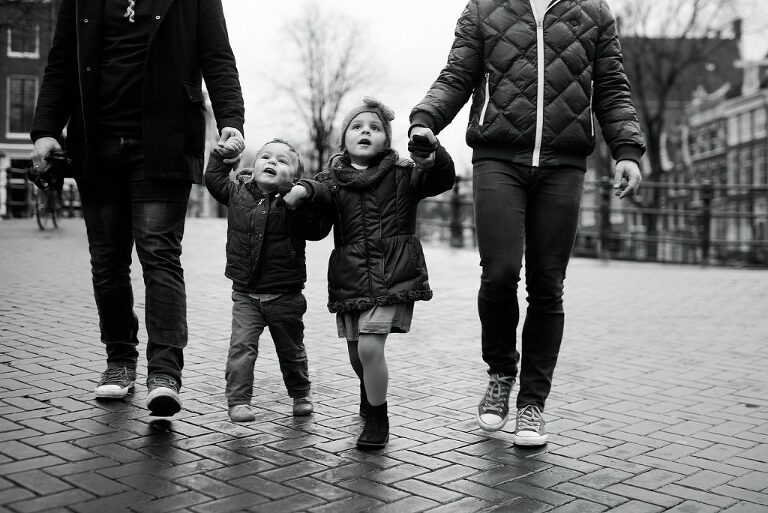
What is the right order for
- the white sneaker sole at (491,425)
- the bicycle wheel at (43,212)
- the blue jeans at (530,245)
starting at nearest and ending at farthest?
the blue jeans at (530,245) → the white sneaker sole at (491,425) → the bicycle wheel at (43,212)

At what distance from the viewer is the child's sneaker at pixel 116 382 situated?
3826mm

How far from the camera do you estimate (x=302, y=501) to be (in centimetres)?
269

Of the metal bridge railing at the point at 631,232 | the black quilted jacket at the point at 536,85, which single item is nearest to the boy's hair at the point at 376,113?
the black quilted jacket at the point at 536,85

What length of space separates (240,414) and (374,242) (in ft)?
2.80

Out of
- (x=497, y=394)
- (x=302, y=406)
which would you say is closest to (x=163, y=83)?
(x=302, y=406)

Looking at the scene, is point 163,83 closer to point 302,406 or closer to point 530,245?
point 302,406

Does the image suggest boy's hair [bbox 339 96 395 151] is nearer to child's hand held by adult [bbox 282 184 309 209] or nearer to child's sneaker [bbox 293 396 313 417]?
child's hand held by adult [bbox 282 184 309 209]

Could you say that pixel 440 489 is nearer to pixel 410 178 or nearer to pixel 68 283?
pixel 410 178

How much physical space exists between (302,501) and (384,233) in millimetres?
1071

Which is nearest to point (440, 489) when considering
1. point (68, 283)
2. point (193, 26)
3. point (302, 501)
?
point (302, 501)

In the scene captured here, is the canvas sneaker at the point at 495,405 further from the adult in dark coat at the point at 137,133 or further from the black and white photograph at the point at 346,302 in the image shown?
the adult in dark coat at the point at 137,133

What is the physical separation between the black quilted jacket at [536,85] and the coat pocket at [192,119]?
0.90 metres

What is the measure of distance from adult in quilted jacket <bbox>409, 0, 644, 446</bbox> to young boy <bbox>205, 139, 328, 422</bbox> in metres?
0.69

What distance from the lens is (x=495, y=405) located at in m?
3.66
